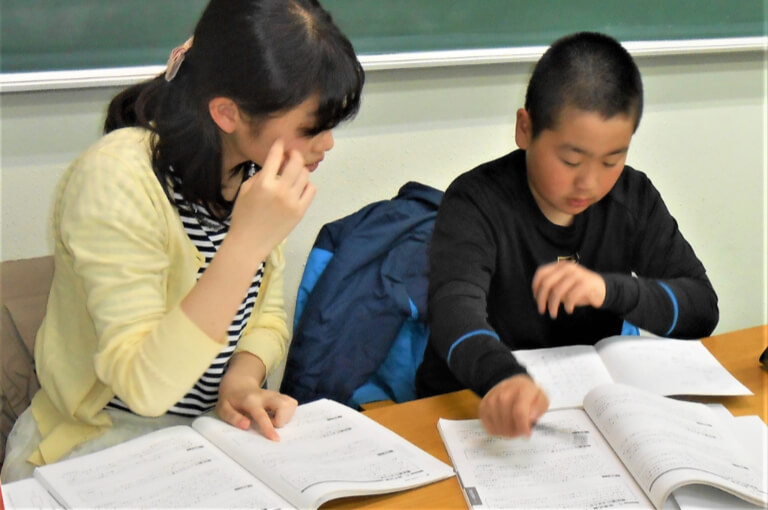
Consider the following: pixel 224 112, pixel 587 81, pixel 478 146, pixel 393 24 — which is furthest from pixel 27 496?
pixel 478 146

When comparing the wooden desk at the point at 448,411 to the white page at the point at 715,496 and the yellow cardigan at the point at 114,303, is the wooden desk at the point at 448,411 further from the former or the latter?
the yellow cardigan at the point at 114,303

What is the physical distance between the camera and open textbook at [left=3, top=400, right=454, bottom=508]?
0.88m

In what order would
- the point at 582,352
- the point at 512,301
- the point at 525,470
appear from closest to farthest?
the point at 525,470, the point at 582,352, the point at 512,301

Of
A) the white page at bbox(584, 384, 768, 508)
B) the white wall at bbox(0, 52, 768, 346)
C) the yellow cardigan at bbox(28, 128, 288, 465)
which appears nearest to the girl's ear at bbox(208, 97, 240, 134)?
the yellow cardigan at bbox(28, 128, 288, 465)

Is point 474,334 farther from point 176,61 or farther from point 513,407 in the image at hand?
point 176,61

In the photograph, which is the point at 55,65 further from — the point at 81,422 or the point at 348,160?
the point at 81,422

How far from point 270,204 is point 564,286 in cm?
43

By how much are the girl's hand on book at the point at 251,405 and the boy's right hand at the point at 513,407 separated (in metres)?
0.25

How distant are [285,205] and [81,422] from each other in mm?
453

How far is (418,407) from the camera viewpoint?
1.15 m

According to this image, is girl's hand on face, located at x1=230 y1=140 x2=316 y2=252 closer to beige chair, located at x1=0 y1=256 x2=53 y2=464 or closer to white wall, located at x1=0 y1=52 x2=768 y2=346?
beige chair, located at x1=0 y1=256 x2=53 y2=464

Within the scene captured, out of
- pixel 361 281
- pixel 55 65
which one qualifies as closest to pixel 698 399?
pixel 361 281

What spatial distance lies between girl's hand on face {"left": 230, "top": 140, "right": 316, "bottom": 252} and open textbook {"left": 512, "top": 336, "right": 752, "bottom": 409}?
0.42 meters

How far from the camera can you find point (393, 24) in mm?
1905
